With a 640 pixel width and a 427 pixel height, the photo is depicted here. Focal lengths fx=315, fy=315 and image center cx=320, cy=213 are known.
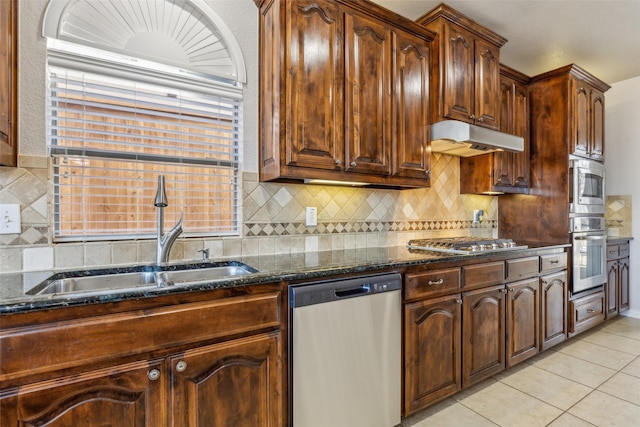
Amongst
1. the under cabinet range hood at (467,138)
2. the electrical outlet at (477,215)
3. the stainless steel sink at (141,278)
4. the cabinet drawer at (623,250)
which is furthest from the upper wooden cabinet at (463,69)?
the cabinet drawer at (623,250)

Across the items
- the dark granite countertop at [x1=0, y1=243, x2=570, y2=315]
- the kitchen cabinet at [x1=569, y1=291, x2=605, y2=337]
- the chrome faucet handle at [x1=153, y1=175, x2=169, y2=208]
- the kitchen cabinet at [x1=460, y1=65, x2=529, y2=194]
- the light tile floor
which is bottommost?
the light tile floor

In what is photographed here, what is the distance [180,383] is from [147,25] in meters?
1.74

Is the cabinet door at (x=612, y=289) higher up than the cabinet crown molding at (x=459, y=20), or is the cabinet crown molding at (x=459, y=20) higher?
the cabinet crown molding at (x=459, y=20)

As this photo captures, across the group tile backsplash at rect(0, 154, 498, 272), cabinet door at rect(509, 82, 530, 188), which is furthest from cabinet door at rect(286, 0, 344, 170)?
cabinet door at rect(509, 82, 530, 188)

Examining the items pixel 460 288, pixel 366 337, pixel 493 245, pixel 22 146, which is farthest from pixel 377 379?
pixel 22 146

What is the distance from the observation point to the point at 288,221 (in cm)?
207

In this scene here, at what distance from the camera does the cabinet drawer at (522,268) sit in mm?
2248

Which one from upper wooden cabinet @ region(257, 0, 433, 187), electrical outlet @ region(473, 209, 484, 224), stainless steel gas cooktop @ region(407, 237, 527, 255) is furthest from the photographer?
electrical outlet @ region(473, 209, 484, 224)

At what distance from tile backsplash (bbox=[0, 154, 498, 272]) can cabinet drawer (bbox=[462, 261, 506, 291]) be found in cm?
67

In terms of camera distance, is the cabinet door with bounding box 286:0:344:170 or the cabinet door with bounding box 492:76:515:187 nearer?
the cabinet door with bounding box 286:0:344:170

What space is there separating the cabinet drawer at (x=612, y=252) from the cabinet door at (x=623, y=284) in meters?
0.14

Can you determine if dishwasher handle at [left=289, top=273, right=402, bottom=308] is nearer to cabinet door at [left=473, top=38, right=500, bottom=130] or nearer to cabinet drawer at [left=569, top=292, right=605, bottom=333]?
cabinet door at [left=473, top=38, right=500, bottom=130]

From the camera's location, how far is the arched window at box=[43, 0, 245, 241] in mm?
1513

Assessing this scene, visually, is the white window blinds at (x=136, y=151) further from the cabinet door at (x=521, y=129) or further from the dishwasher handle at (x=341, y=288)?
the cabinet door at (x=521, y=129)
